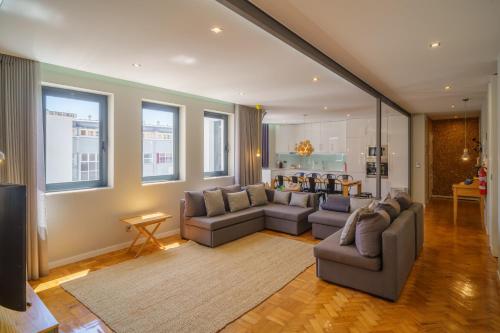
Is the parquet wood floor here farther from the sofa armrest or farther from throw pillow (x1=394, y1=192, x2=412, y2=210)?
throw pillow (x1=394, y1=192, x2=412, y2=210)

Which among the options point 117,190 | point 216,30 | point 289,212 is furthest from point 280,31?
point 117,190

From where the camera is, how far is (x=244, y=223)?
16.1 feet

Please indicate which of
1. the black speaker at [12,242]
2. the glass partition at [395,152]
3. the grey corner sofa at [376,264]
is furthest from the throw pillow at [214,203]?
the glass partition at [395,152]

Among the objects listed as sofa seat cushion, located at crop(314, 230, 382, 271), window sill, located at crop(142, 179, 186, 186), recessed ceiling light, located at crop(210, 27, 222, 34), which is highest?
recessed ceiling light, located at crop(210, 27, 222, 34)

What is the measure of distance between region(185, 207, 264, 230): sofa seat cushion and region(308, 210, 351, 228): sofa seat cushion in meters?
1.08

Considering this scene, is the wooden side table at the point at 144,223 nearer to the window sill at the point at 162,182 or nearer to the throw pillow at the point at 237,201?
the window sill at the point at 162,182

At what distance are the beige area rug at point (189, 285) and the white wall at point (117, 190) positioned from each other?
771 mm

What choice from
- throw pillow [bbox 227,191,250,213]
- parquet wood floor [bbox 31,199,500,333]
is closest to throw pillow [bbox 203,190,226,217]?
throw pillow [bbox 227,191,250,213]

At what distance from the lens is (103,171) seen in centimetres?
440

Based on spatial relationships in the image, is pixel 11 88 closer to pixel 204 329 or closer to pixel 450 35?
pixel 204 329

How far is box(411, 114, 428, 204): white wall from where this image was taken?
7.76m

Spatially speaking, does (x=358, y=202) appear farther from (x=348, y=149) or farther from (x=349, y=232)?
(x=348, y=149)

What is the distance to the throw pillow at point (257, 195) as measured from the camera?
5598 millimetres

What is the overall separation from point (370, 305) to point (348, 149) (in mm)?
6848
